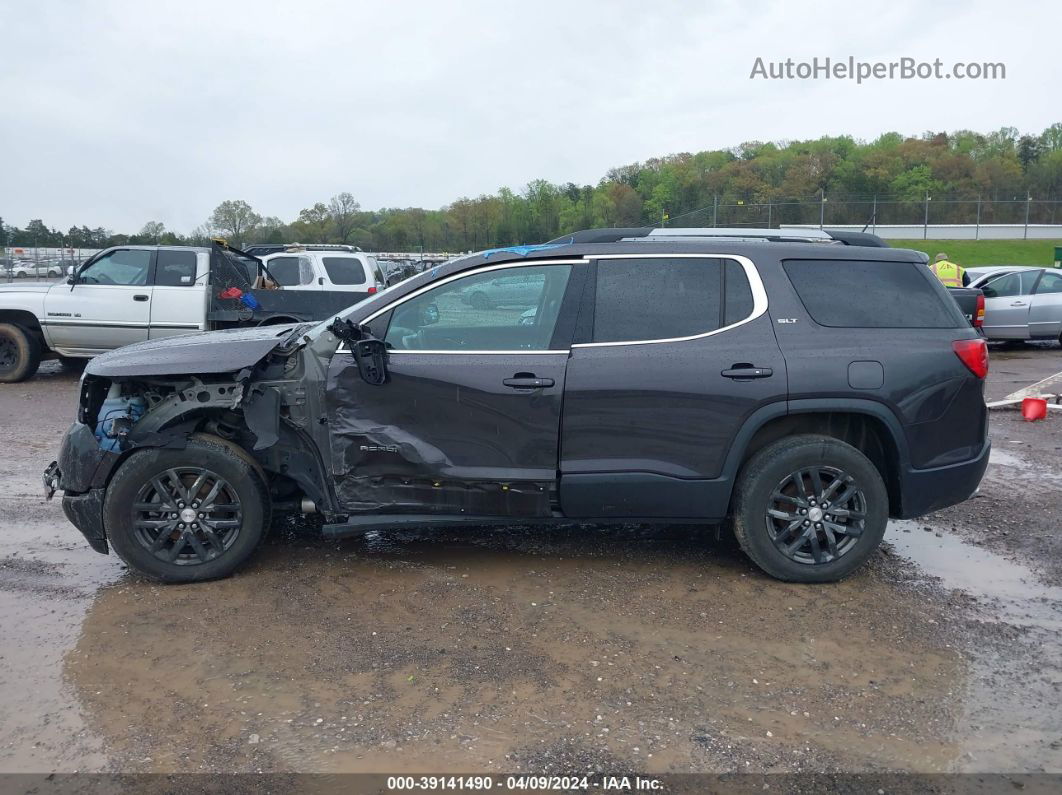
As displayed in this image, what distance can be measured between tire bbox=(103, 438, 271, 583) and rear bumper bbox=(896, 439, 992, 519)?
3.52m

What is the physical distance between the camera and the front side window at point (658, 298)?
4684mm

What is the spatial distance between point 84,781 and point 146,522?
1.82 metres

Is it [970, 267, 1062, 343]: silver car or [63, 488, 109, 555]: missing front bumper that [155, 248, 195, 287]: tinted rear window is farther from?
[970, 267, 1062, 343]: silver car

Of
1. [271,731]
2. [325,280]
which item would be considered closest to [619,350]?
[271,731]

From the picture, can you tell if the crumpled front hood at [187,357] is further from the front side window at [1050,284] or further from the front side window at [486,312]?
the front side window at [1050,284]

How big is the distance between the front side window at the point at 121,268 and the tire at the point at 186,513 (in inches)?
316

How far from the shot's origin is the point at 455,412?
4.61 meters

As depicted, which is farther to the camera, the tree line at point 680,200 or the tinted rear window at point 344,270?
the tree line at point 680,200

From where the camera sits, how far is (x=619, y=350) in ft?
15.2

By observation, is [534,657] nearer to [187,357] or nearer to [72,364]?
[187,357]

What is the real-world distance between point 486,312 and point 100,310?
886 cm

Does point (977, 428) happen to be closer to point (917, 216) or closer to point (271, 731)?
point (271, 731)

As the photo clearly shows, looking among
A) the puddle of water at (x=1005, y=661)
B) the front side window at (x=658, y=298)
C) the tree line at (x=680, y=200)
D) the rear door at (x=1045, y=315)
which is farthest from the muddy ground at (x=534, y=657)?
the tree line at (x=680, y=200)

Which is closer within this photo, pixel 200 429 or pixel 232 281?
pixel 200 429
